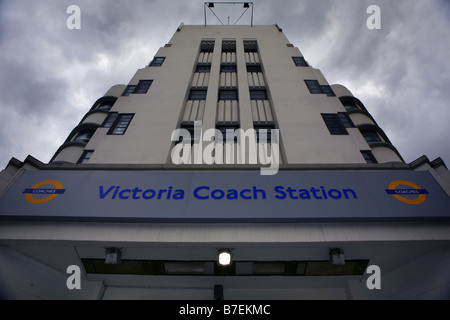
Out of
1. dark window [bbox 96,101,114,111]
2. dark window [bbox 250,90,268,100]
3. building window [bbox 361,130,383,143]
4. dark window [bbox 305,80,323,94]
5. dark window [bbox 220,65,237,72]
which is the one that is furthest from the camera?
dark window [bbox 220,65,237,72]

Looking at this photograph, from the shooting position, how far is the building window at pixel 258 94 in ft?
55.4

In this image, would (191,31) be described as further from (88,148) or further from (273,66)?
(88,148)

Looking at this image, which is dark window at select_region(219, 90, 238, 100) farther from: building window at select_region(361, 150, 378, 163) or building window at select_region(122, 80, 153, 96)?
building window at select_region(361, 150, 378, 163)

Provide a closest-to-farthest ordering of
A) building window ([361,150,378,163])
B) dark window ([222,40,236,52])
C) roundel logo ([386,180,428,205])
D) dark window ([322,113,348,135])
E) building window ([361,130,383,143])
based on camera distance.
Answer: roundel logo ([386,180,428,205]), building window ([361,150,378,163]), dark window ([322,113,348,135]), building window ([361,130,383,143]), dark window ([222,40,236,52])

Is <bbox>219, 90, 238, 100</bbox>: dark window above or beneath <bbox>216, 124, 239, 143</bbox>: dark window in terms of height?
above

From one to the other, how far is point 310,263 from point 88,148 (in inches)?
442

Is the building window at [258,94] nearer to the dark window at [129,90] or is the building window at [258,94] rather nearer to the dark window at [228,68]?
the dark window at [228,68]

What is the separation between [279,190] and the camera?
25.0 ft

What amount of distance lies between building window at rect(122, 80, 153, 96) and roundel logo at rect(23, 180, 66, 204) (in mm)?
9216

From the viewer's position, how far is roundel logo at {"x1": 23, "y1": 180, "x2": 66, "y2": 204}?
7.37 m

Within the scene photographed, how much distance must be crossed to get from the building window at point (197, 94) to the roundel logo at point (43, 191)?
424 inches

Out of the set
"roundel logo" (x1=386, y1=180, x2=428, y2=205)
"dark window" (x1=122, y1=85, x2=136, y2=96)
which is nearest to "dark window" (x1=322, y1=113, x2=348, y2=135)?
"roundel logo" (x1=386, y1=180, x2=428, y2=205)

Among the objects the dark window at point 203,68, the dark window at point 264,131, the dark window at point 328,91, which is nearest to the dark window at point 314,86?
the dark window at point 328,91

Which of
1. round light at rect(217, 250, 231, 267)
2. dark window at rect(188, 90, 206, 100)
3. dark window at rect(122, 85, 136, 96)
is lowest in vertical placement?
round light at rect(217, 250, 231, 267)
